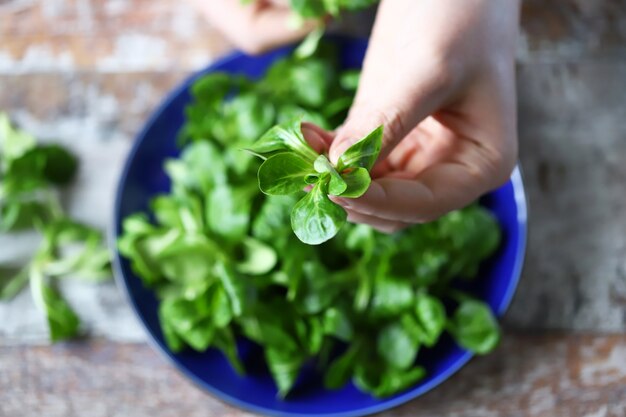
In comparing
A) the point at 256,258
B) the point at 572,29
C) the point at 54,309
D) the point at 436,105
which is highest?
the point at 436,105

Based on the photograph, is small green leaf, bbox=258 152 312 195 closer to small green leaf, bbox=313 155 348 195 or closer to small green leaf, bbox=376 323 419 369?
small green leaf, bbox=313 155 348 195

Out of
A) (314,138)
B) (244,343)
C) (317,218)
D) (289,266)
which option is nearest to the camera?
(317,218)

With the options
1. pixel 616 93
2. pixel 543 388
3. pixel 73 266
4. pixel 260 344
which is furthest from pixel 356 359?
pixel 616 93

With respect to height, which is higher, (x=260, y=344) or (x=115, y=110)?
(x=115, y=110)

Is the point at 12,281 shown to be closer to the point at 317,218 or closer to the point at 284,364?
the point at 284,364

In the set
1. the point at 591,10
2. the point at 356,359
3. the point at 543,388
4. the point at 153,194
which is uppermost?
the point at 591,10

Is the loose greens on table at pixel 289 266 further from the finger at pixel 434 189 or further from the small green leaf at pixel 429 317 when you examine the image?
the finger at pixel 434 189

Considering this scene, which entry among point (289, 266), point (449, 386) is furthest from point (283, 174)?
point (449, 386)

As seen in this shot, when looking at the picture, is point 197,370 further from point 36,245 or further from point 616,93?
point 616,93
